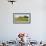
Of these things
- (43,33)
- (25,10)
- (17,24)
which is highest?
Answer: (25,10)

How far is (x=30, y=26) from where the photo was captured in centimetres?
539

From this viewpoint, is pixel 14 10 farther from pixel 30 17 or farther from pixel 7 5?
pixel 30 17

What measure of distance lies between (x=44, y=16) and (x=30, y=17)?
0.54 meters

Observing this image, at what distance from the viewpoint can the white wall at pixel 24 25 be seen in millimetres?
5387

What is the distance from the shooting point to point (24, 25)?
5418 mm

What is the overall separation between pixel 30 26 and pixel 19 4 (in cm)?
95

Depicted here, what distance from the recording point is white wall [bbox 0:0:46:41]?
539 centimetres

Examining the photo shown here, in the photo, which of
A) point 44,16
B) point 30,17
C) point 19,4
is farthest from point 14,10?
point 44,16

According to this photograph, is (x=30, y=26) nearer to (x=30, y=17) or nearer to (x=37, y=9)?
(x=30, y=17)

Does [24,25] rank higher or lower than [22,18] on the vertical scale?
lower

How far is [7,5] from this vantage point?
5.43 meters

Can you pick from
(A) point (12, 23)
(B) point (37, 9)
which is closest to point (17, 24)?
(A) point (12, 23)

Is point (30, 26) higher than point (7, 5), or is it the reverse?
point (7, 5)

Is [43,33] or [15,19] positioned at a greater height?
[15,19]
